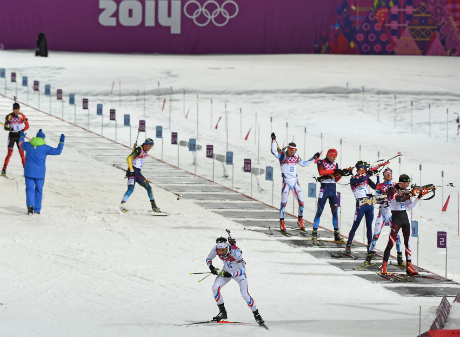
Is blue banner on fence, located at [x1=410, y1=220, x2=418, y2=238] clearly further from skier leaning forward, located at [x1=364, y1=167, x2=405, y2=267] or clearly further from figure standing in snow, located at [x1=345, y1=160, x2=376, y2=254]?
figure standing in snow, located at [x1=345, y1=160, x2=376, y2=254]

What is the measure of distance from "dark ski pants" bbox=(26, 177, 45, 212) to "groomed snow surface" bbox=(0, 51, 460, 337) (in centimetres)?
26

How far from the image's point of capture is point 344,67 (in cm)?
2736

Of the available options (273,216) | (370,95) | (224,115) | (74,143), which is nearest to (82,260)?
(273,216)

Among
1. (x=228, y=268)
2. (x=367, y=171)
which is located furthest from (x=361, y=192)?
(x=228, y=268)

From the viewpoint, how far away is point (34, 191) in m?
11.8

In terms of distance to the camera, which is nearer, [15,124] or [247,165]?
[15,124]

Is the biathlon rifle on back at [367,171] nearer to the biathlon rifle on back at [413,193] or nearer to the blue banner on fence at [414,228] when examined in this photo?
the biathlon rifle on back at [413,193]

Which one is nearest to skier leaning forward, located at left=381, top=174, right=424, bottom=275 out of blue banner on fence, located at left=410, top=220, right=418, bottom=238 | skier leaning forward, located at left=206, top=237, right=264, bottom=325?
blue banner on fence, located at left=410, top=220, right=418, bottom=238

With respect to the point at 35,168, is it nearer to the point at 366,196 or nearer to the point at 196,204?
the point at 196,204

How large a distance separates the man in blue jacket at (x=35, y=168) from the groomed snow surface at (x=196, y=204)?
0.34m

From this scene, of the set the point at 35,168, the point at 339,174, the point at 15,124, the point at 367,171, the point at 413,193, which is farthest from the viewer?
Answer: the point at 15,124

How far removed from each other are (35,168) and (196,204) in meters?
3.55

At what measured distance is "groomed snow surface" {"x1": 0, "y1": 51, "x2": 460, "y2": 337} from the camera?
784cm

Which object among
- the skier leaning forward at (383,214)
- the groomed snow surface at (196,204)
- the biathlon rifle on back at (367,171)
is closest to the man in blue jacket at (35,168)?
the groomed snow surface at (196,204)
